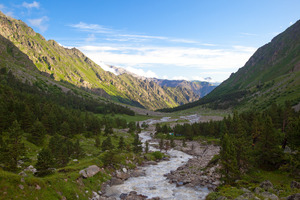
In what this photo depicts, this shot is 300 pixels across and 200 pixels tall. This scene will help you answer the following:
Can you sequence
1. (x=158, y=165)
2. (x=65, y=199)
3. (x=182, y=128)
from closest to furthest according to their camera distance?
1. (x=65, y=199)
2. (x=158, y=165)
3. (x=182, y=128)

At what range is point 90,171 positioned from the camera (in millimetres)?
33312

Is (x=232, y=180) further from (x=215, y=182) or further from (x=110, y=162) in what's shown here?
(x=110, y=162)

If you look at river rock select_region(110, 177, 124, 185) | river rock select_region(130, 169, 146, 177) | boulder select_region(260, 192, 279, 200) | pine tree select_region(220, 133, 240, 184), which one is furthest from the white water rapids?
boulder select_region(260, 192, 279, 200)

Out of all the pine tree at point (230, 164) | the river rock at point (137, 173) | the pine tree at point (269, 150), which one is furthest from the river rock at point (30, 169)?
the pine tree at point (269, 150)

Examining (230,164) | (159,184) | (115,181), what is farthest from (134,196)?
(230,164)

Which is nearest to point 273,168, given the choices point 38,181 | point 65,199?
point 65,199

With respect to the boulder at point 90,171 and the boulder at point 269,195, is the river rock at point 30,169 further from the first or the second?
the boulder at point 269,195

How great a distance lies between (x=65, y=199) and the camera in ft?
77.0

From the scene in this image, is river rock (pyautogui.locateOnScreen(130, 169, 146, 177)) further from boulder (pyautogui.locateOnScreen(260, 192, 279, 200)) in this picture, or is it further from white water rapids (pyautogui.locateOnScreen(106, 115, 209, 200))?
boulder (pyautogui.locateOnScreen(260, 192, 279, 200))

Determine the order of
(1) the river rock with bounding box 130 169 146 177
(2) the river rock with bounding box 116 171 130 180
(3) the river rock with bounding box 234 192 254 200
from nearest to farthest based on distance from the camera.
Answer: (3) the river rock with bounding box 234 192 254 200, (2) the river rock with bounding box 116 171 130 180, (1) the river rock with bounding box 130 169 146 177

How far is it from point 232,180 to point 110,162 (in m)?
26.3

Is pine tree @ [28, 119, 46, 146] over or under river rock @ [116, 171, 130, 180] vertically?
over

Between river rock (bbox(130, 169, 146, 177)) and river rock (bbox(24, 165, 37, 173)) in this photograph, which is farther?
river rock (bbox(130, 169, 146, 177))

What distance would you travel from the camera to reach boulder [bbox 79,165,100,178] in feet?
104
